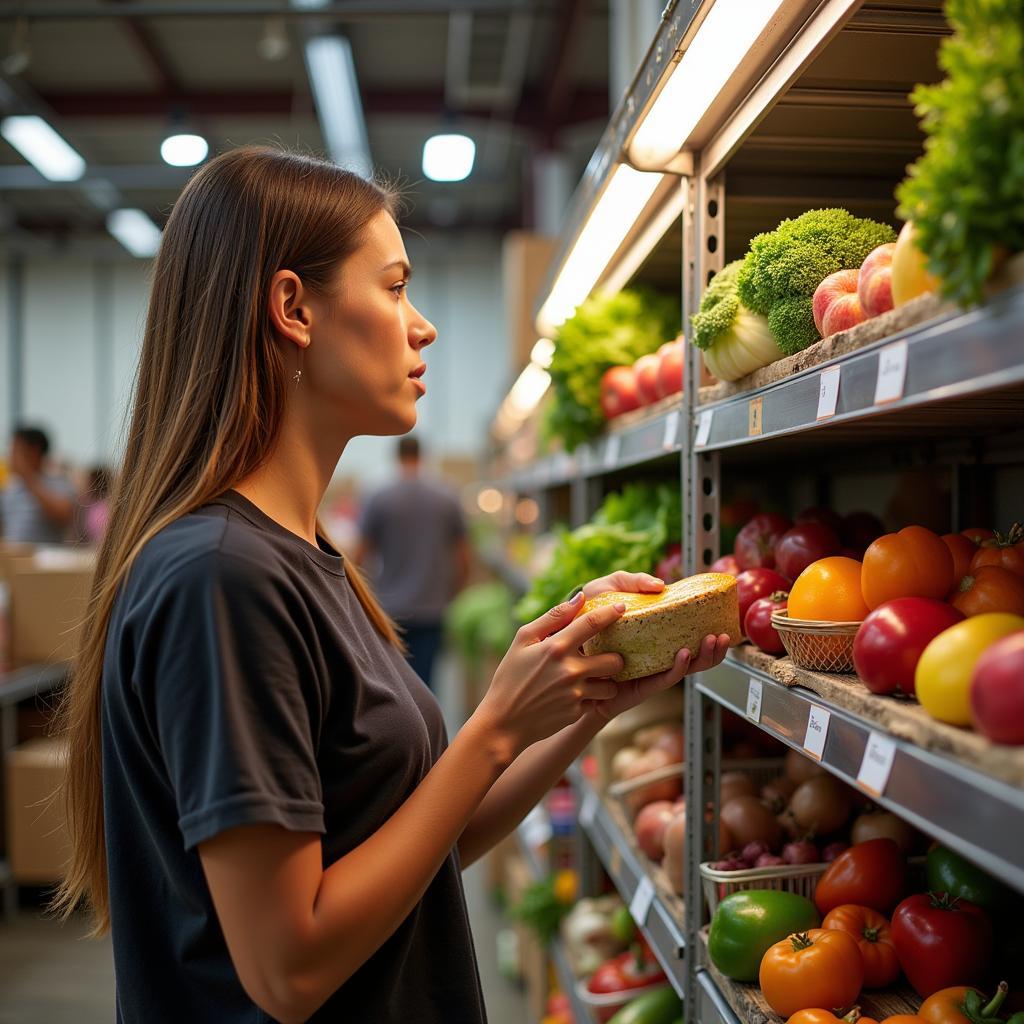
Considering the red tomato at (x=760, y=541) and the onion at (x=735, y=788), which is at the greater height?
the red tomato at (x=760, y=541)

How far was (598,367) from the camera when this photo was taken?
2.60m

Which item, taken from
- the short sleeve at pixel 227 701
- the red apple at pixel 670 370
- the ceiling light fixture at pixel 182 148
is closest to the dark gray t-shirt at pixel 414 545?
the ceiling light fixture at pixel 182 148

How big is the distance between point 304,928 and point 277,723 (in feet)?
0.71

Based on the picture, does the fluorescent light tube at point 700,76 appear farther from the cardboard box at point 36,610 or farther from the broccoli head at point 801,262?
the cardboard box at point 36,610

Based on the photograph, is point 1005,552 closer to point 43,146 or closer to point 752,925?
point 752,925

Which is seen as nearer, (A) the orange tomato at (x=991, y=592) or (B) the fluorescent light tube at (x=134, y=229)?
(A) the orange tomato at (x=991, y=592)

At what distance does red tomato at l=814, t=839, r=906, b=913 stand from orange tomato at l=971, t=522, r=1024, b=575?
52cm

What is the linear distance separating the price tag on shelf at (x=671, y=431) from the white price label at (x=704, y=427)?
11cm

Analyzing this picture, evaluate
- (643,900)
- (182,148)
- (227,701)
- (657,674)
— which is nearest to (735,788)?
Result: (643,900)

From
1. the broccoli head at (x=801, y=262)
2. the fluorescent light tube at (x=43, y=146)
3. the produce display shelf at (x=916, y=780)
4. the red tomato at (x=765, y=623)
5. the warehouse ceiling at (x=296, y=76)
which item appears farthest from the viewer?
the fluorescent light tube at (x=43, y=146)

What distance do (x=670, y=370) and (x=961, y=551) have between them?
2.87 ft

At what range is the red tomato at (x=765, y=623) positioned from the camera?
1484 millimetres

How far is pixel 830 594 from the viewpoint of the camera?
135 cm

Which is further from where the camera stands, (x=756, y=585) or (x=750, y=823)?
(x=750, y=823)
